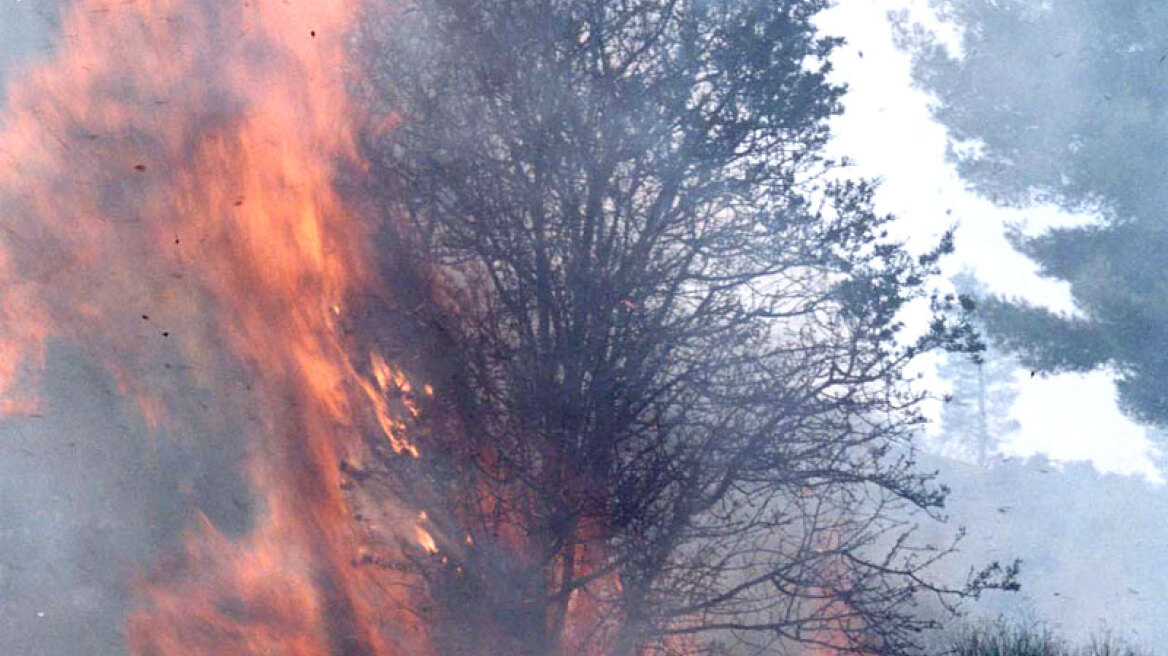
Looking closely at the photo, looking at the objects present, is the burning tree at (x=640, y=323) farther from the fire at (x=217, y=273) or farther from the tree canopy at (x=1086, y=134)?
the tree canopy at (x=1086, y=134)

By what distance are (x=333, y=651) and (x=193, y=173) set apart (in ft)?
11.9

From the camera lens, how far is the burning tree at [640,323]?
7289 mm

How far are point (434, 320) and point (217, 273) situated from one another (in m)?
1.61

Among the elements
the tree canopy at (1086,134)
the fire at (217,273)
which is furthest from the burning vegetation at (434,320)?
the tree canopy at (1086,134)

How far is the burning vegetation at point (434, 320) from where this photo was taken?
23.8ft

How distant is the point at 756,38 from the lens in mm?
7539

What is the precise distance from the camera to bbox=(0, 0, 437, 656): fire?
23.8ft

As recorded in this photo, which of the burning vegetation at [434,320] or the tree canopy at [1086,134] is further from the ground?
the tree canopy at [1086,134]

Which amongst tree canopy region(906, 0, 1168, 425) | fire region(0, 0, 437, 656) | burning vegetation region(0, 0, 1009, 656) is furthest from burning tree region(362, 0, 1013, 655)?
tree canopy region(906, 0, 1168, 425)

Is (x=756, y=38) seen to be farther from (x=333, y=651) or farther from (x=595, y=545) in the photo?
(x=333, y=651)

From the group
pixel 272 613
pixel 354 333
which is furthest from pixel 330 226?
pixel 272 613

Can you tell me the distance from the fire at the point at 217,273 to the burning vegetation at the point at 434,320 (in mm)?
22

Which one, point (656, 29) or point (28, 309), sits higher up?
point (656, 29)

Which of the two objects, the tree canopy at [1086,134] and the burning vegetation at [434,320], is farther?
the tree canopy at [1086,134]
